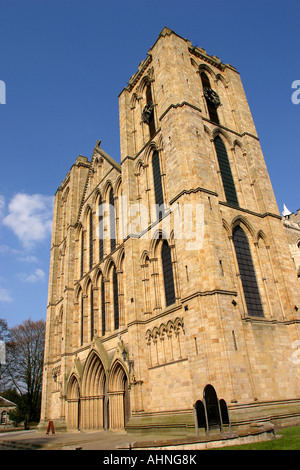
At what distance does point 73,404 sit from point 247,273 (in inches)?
621

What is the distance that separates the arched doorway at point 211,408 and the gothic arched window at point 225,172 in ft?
35.3

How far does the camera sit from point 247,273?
1805 cm

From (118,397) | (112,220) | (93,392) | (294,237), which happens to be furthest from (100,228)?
(294,237)

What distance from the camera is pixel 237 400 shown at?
1319 centimetres

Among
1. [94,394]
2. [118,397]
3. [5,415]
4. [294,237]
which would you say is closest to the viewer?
[118,397]

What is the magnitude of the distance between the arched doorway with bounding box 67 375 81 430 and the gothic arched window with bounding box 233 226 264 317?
14174 mm

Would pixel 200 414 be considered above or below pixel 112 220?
below

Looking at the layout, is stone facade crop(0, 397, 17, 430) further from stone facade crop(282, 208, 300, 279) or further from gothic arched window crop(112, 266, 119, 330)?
stone facade crop(282, 208, 300, 279)

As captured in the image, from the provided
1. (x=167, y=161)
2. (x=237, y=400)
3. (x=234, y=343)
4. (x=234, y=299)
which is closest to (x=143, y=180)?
(x=167, y=161)

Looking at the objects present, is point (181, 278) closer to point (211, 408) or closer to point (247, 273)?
point (247, 273)

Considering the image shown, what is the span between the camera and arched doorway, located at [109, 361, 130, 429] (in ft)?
64.1

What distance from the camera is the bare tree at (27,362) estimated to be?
42688mm

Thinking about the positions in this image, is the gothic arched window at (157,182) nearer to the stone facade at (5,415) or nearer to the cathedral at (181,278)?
the cathedral at (181,278)
